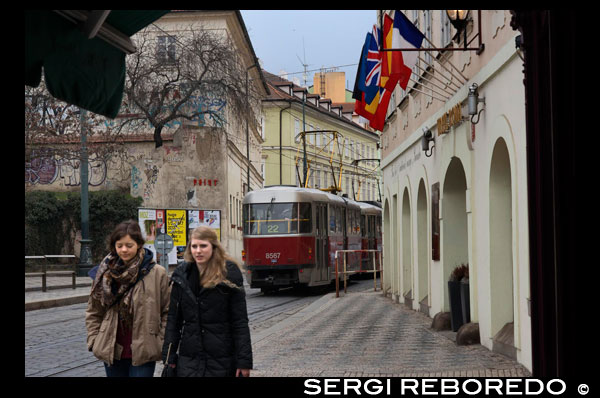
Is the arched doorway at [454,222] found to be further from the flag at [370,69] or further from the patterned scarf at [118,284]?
the patterned scarf at [118,284]

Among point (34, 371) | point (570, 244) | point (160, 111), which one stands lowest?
point (34, 371)

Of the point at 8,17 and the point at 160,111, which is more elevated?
the point at 160,111

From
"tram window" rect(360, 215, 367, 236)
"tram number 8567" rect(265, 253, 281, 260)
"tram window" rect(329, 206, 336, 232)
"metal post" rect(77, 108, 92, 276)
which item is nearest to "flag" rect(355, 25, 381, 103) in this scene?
"tram number 8567" rect(265, 253, 281, 260)

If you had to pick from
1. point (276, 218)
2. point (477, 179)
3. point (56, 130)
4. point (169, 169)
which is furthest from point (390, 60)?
point (169, 169)

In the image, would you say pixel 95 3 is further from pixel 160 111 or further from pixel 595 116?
pixel 160 111

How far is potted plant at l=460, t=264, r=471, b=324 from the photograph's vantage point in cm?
1431

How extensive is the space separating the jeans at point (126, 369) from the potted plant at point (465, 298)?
27.8 ft

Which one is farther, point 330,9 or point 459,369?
point 459,369

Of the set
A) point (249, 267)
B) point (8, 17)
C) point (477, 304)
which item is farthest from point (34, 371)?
point (249, 267)

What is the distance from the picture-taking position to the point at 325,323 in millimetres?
17984

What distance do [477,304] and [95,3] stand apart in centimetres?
911

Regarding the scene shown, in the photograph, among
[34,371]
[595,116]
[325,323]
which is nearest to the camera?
[595,116]

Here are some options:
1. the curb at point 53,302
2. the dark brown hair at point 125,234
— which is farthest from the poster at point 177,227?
the dark brown hair at point 125,234

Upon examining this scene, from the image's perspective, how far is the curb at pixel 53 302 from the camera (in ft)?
74.6
